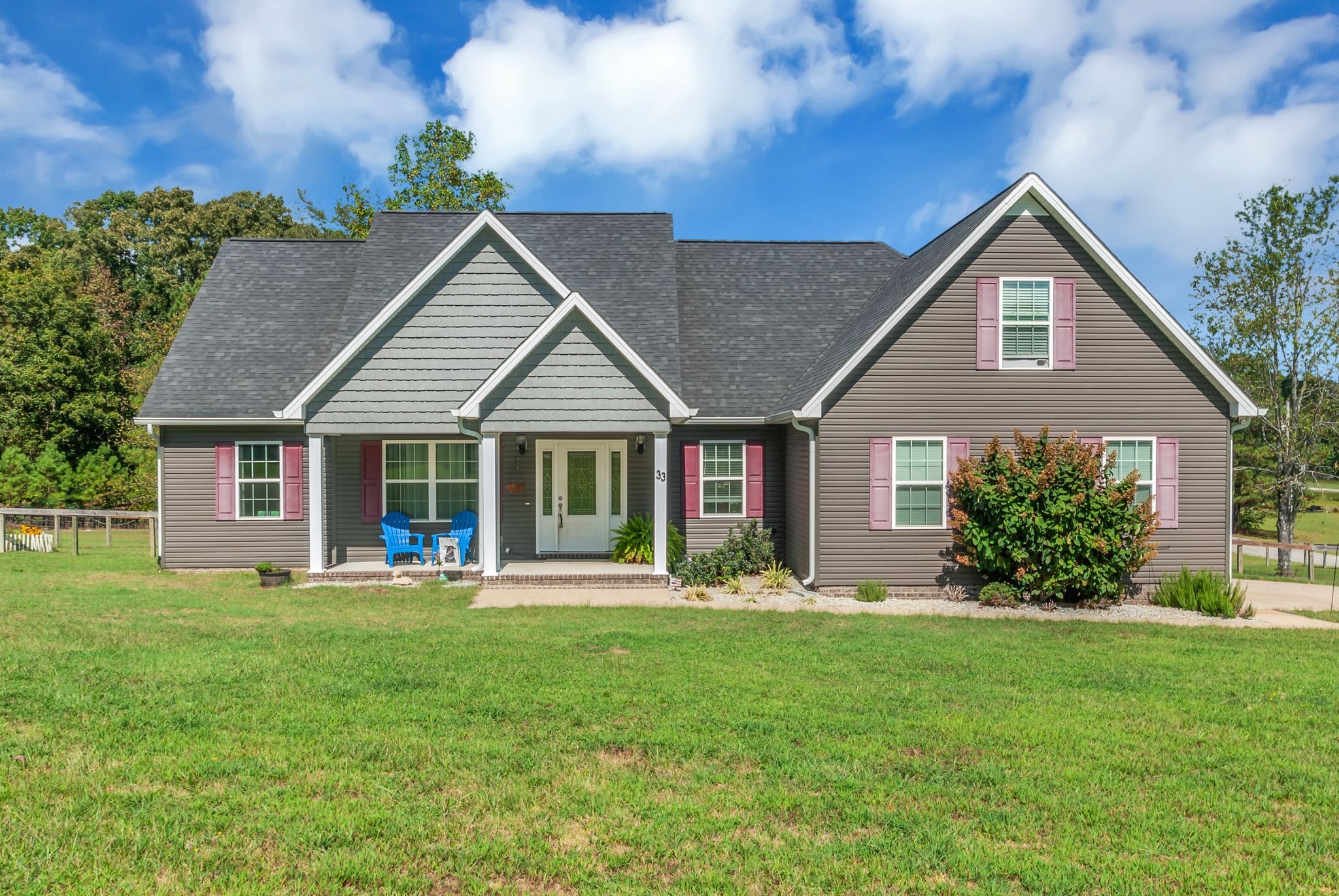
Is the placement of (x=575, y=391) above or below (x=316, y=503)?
above

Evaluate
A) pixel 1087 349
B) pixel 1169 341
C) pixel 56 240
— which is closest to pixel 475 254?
pixel 1087 349

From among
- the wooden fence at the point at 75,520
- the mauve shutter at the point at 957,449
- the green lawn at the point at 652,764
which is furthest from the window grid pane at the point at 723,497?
the wooden fence at the point at 75,520

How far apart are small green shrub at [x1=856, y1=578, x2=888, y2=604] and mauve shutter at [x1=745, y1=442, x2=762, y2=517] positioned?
307 cm

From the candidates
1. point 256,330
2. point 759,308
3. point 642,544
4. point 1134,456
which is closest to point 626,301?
point 759,308

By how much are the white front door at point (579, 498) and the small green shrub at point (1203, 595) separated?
9724 millimetres

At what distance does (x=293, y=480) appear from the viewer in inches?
645

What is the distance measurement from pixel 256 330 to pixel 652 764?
49.6 feet

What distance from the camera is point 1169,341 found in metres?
14.3

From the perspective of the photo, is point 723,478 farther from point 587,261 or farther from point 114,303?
point 114,303

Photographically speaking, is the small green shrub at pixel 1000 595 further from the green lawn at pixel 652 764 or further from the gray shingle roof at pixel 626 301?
the gray shingle roof at pixel 626 301

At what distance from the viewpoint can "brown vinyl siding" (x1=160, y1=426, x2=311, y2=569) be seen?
1625 centimetres

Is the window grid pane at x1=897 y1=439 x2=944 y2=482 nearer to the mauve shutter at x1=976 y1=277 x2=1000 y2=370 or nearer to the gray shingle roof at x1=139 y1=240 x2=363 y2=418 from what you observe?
the mauve shutter at x1=976 y1=277 x2=1000 y2=370

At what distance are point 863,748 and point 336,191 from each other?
126 ft

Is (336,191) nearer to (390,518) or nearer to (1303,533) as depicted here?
(390,518)
